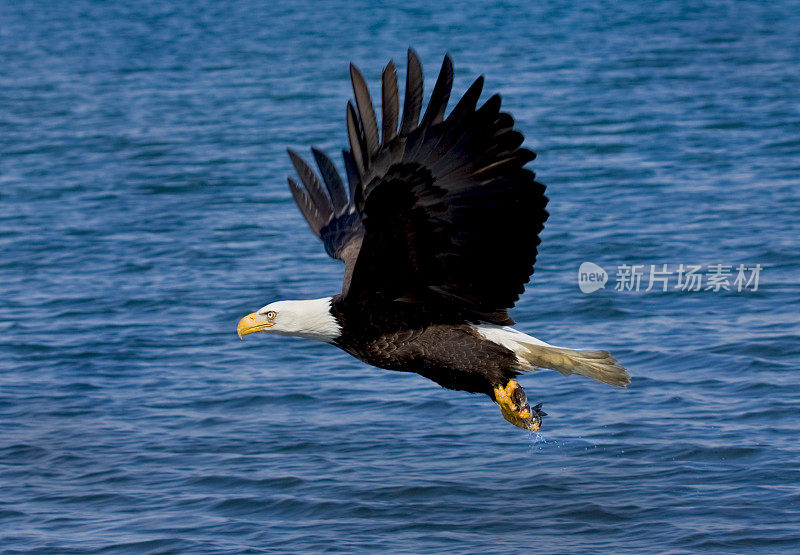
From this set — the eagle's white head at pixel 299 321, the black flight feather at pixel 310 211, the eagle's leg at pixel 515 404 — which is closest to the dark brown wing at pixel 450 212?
the eagle's white head at pixel 299 321

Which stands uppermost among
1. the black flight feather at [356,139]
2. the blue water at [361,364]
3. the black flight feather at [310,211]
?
the black flight feather at [356,139]

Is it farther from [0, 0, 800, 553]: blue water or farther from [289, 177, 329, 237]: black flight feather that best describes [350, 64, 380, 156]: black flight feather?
[0, 0, 800, 553]: blue water

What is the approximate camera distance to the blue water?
7664 mm

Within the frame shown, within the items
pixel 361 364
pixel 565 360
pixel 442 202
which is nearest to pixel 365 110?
pixel 442 202

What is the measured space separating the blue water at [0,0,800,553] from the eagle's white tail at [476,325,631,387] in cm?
105

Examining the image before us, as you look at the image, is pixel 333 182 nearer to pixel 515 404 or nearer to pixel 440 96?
pixel 515 404

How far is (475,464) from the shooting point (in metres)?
8.24

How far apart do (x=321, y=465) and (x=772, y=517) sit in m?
2.64

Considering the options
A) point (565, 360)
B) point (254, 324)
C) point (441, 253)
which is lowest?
point (565, 360)

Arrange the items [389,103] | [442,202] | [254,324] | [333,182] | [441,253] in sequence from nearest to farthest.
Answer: [389,103], [442,202], [441,253], [254,324], [333,182]

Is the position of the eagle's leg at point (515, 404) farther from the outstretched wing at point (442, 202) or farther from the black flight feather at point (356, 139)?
the black flight feather at point (356, 139)

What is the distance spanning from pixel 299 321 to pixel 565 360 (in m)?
1.25

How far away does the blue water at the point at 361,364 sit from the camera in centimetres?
766

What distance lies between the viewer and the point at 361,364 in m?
10.2
